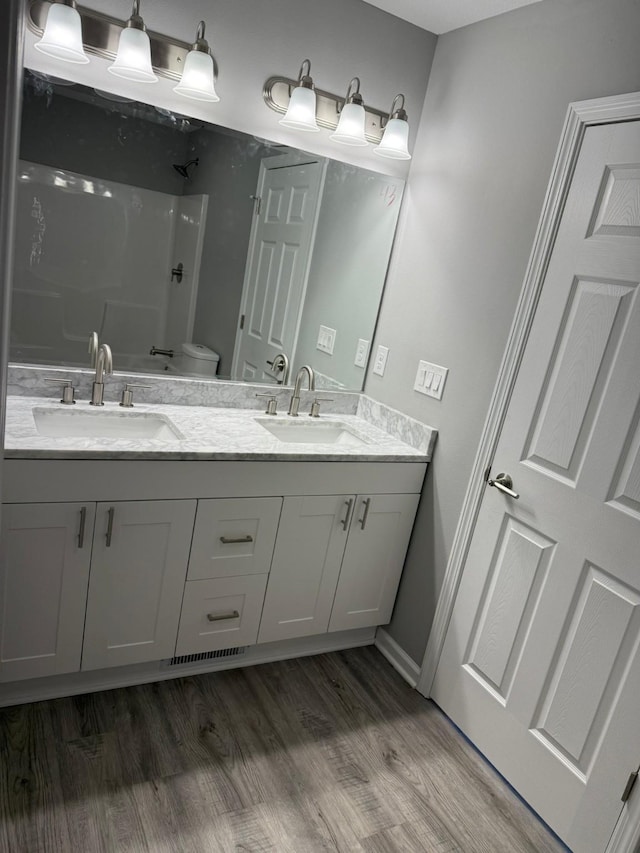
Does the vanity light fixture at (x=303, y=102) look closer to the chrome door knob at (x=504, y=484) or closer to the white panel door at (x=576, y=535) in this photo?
the white panel door at (x=576, y=535)

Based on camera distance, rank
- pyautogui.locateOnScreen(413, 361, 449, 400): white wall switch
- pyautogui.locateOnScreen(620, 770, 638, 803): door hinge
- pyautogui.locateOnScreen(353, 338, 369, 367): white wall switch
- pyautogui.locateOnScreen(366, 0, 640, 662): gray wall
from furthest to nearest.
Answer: pyautogui.locateOnScreen(353, 338, 369, 367): white wall switch → pyautogui.locateOnScreen(413, 361, 449, 400): white wall switch → pyautogui.locateOnScreen(366, 0, 640, 662): gray wall → pyautogui.locateOnScreen(620, 770, 638, 803): door hinge

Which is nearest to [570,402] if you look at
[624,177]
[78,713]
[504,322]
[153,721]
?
[504,322]

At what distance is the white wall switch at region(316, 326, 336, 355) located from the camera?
2578 mm

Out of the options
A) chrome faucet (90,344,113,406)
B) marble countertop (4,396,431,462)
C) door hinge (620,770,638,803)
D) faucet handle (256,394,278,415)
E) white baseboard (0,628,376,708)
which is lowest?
white baseboard (0,628,376,708)

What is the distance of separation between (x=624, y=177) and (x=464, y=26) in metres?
1.00

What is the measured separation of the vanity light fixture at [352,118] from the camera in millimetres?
2207

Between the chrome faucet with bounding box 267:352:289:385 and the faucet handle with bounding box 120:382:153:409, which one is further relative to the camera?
the chrome faucet with bounding box 267:352:289:385

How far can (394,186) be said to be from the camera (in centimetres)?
252

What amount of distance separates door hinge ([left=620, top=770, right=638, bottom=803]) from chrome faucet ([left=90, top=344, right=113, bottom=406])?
193cm

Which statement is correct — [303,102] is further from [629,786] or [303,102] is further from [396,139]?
[629,786]

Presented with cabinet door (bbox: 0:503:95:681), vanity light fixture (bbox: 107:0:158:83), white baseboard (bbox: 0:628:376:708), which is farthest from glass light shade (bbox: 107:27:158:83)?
white baseboard (bbox: 0:628:376:708)

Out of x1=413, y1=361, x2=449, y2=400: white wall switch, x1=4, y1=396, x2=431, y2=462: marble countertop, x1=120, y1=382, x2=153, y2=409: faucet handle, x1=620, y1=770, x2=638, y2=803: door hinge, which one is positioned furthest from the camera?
x1=413, y1=361, x2=449, y2=400: white wall switch

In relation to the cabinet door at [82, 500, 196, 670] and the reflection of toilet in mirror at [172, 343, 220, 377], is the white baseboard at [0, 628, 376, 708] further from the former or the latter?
the reflection of toilet in mirror at [172, 343, 220, 377]

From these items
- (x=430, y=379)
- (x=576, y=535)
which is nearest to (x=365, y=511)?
(x=430, y=379)
